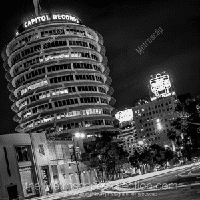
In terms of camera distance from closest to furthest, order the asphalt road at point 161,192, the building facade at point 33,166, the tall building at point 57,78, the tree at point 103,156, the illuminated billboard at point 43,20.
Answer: the asphalt road at point 161,192, the building facade at point 33,166, the tree at point 103,156, the tall building at point 57,78, the illuminated billboard at point 43,20

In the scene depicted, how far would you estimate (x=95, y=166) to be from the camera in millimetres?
80000

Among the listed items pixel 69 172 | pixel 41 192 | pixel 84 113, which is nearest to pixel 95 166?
pixel 69 172

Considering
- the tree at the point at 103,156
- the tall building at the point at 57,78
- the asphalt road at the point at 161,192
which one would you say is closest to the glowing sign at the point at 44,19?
the tall building at the point at 57,78

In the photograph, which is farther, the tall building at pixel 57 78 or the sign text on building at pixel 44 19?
the sign text on building at pixel 44 19

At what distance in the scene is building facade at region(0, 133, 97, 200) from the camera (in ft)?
191

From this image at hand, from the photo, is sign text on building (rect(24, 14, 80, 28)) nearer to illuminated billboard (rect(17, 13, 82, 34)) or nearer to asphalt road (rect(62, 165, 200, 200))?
illuminated billboard (rect(17, 13, 82, 34))

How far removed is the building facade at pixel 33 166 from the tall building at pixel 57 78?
36.0 meters

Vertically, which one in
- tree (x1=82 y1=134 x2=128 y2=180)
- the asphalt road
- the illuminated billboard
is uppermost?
the illuminated billboard

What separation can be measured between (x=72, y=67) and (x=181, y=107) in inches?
2125

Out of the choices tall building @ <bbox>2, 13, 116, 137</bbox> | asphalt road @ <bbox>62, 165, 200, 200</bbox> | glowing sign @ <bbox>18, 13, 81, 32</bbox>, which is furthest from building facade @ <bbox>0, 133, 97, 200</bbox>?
glowing sign @ <bbox>18, 13, 81, 32</bbox>

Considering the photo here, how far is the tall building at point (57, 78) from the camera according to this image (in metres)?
120

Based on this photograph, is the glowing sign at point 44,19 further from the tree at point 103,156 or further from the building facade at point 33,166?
the tree at point 103,156

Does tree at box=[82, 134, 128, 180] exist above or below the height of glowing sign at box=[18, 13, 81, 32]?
below

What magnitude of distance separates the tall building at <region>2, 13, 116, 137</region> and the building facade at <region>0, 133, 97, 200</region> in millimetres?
36030
